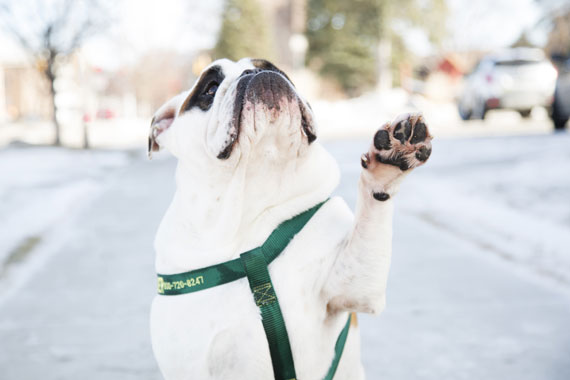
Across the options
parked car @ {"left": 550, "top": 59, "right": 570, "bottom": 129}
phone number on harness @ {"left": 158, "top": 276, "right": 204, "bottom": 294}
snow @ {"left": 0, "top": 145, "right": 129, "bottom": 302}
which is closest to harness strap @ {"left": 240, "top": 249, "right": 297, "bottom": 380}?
phone number on harness @ {"left": 158, "top": 276, "right": 204, "bottom": 294}

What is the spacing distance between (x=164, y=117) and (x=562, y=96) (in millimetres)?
10456

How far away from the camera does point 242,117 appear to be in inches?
76.5

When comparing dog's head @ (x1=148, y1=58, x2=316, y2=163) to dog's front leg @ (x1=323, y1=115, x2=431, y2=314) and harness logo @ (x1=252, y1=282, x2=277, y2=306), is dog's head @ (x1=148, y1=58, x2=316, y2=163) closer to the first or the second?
dog's front leg @ (x1=323, y1=115, x2=431, y2=314)

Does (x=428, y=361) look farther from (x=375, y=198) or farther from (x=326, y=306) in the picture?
(x=375, y=198)

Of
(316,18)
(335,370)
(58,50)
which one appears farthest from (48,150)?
(316,18)

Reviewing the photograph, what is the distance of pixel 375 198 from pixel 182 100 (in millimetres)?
1034

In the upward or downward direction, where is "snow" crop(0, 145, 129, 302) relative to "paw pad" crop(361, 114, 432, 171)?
downward

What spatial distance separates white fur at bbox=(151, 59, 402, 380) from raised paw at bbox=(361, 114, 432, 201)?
96mm

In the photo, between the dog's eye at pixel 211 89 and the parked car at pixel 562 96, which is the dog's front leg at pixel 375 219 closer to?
the dog's eye at pixel 211 89

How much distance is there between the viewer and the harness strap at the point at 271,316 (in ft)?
6.12

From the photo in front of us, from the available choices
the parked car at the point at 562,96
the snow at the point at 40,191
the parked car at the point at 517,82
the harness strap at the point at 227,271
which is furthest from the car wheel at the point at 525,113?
the harness strap at the point at 227,271

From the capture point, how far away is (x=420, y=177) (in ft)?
28.2

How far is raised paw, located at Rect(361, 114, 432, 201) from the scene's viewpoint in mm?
1616

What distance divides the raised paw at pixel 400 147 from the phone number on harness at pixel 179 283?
2.50 feet
